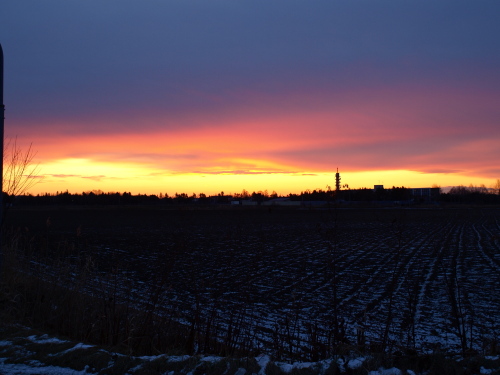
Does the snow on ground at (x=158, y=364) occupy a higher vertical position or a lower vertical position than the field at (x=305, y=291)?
higher

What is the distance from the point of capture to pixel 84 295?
8789mm

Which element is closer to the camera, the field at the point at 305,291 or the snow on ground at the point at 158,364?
the snow on ground at the point at 158,364

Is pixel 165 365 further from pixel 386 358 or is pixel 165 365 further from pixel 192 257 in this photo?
pixel 192 257

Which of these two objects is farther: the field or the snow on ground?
the field

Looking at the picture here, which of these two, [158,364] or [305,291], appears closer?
[158,364]

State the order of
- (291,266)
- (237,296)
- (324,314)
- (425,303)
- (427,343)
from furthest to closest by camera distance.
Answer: (291,266) < (237,296) < (425,303) < (324,314) < (427,343)

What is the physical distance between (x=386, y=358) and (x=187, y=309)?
241 inches

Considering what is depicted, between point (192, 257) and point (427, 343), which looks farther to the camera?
point (192, 257)

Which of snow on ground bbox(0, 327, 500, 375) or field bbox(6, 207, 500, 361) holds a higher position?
snow on ground bbox(0, 327, 500, 375)

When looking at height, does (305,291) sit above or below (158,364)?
below

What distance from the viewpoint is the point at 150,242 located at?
2694cm

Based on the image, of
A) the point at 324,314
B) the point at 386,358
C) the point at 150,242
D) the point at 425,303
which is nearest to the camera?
the point at 386,358

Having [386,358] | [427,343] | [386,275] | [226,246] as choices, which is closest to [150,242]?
[226,246]

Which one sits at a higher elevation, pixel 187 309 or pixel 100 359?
pixel 100 359
